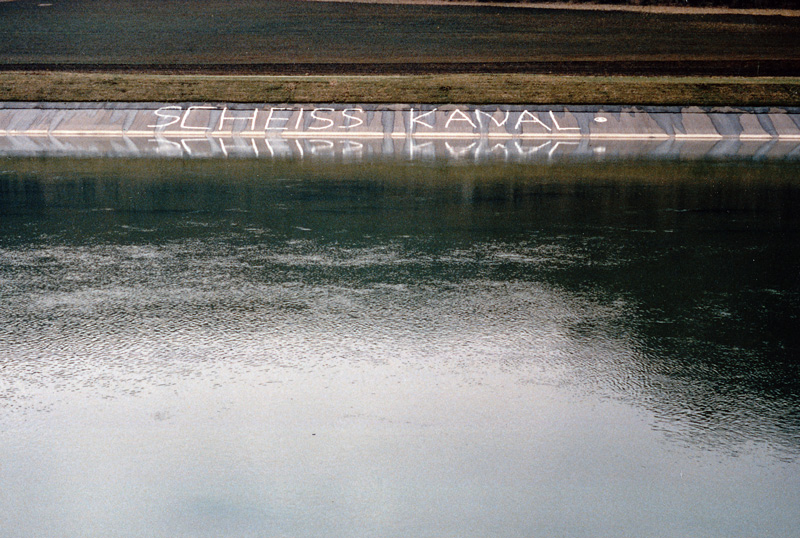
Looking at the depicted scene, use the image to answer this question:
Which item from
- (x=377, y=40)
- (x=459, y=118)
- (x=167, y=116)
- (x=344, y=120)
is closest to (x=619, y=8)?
(x=377, y=40)

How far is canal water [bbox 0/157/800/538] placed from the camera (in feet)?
14.8

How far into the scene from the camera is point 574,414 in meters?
5.63

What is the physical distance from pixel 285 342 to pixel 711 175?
1189 centimetres

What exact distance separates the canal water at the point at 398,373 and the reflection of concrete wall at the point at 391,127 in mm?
9129

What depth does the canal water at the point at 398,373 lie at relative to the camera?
4504 millimetres

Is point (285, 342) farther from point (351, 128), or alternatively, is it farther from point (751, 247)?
point (351, 128)

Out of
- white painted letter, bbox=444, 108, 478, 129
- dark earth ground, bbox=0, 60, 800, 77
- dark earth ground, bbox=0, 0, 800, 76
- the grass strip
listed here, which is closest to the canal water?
white painted letter, bbox=444, 108, 478, 129

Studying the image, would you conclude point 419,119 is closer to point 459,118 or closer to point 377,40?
point 459,118

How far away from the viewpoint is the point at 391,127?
22766mm

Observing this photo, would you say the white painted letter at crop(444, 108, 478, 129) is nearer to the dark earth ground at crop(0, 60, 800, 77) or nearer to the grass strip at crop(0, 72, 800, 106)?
the grass strip at crop(0, 72, 800, 106)


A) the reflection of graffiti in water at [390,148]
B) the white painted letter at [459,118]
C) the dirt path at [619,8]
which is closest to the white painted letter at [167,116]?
the reflection of graffiti in water at [390,148]

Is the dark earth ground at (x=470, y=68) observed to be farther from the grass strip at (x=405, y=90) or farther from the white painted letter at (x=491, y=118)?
the white painted letter at (x=491, y=118)

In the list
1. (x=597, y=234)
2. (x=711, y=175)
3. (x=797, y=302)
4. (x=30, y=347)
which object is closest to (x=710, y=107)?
(x=711, y=175)

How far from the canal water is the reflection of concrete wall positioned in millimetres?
9129
